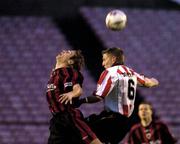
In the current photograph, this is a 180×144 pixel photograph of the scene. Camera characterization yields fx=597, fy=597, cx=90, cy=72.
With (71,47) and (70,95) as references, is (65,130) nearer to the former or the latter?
(70,95)

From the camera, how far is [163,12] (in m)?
17.5

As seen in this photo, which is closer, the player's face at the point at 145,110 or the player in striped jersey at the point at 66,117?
the player in striped jersey at the point at 66,117

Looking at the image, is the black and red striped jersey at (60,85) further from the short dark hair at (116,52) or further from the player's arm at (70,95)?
the short dark hair at (116,52)

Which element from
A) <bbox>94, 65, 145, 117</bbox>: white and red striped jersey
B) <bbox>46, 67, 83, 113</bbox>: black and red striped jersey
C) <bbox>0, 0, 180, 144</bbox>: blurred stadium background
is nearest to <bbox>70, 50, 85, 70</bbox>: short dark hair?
<bbox>46, 67, 83, 113</bbox>: black and red striped jersey

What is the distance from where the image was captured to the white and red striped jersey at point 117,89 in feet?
19.3

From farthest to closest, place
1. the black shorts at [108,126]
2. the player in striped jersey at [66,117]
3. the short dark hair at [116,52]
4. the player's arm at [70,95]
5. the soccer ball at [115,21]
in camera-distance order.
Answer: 1. the soccer ball at [115,21]
2. the short dark hair at [116,52]
3. the black shorts at [108,126]
4. the player in striped jersey at [66,117]
5. the player's arm at [70,95]

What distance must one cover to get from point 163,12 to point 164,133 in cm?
960

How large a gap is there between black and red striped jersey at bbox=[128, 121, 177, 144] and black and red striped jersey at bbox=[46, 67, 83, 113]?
287 centimetres

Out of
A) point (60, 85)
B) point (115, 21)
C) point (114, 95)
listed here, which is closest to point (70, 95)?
point (60, 85)

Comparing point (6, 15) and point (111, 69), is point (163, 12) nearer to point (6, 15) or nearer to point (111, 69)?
point (6, 15)

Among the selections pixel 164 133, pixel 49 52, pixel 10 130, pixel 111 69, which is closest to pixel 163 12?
pixel 49 52

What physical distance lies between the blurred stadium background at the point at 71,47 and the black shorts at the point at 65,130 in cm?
709

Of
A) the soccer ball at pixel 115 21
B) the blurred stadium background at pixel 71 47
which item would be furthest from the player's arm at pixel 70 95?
the blurred stadium background at pixel 71 47

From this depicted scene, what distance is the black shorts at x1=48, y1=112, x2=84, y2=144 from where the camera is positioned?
5641 mm
